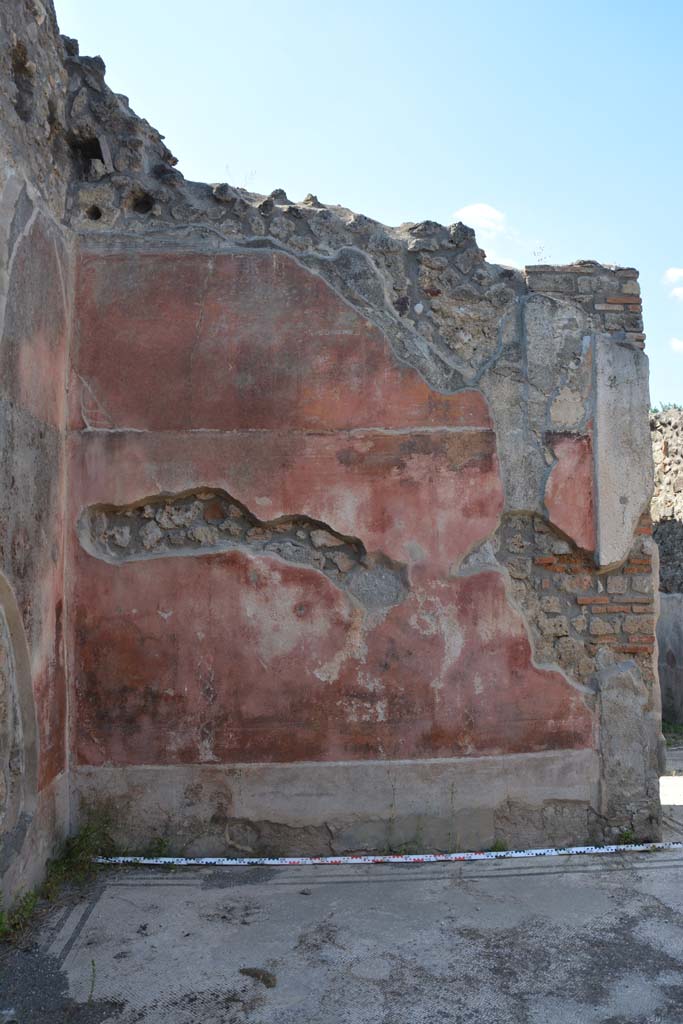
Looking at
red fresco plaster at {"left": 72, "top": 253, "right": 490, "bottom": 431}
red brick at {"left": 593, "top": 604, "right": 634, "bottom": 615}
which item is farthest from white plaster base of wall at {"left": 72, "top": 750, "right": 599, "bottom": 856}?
red fresco plaster at {"left": 72, "top": 253, "right": 490, "bottom": 431}

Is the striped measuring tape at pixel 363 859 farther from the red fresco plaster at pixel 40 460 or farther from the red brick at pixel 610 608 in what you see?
the red brick at pixel 610 608

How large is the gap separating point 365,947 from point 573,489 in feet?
6.15

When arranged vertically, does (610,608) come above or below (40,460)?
below

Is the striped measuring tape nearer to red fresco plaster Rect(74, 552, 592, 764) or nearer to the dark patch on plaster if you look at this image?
red fresco plaster Rect(74, 552, 592, 764)

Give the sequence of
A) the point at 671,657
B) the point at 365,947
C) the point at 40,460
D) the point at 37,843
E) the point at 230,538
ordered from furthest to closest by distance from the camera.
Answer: the point at 671,657
the point at 230,538
the point at 40,460
the point at 37,843
the point at 365,947

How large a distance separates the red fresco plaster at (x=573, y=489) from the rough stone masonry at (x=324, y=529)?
0.04ft

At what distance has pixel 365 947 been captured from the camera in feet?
8.27

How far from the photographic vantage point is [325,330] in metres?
3.42

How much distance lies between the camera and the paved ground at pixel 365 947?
85.4 inches

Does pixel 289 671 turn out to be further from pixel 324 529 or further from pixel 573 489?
pixel 573 489

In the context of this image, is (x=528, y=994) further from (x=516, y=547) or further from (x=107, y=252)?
(x=107, y=252)

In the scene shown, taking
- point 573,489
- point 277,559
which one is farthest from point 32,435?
→ point 573,489

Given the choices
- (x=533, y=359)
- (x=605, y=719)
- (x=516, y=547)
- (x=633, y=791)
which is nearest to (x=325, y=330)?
(x=533, y=359)

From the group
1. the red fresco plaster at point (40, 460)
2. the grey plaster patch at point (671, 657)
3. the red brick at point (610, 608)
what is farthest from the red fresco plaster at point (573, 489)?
the grey plaster patch at point (671, 657)
